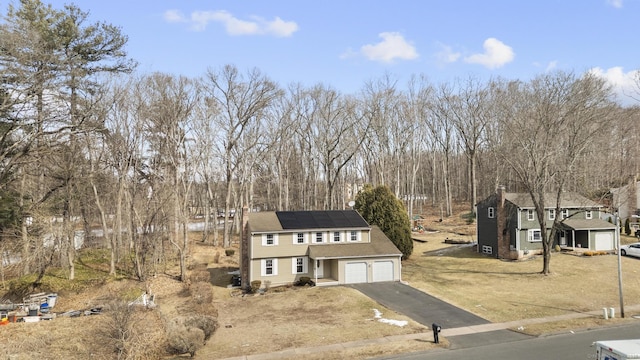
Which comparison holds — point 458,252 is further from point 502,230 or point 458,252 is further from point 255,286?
point 255,286

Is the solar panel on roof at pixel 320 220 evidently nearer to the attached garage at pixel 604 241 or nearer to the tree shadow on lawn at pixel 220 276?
the tree shadow on lawn at pixel 220 276

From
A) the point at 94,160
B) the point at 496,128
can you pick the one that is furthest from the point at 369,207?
the point at 496,128

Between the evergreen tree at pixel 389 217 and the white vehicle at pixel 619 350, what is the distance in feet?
86.2

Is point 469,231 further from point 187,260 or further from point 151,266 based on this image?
point 151,266

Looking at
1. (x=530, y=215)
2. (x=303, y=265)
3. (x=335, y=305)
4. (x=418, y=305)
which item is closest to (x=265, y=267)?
(x=303, y=265)

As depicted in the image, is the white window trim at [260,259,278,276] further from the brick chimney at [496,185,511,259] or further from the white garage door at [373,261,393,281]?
the brick chimney at [496,185,511,259]

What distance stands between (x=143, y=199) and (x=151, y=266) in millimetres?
8347

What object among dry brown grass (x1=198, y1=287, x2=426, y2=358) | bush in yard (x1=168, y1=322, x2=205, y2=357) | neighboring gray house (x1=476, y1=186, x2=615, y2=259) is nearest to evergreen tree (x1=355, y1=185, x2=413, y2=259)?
neighboring gray house (x1=476, y1=186, x2=615, y2=259)

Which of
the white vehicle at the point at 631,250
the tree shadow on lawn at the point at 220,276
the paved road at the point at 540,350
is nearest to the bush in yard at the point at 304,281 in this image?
the tree shadow on lawn at the point at 220,276

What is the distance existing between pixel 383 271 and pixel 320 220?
6.73 m

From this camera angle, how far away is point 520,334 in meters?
20.6

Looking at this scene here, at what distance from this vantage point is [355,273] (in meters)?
33.0

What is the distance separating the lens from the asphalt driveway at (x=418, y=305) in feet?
75.0

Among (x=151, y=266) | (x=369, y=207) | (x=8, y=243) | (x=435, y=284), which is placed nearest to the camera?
(x=8, y=243)
